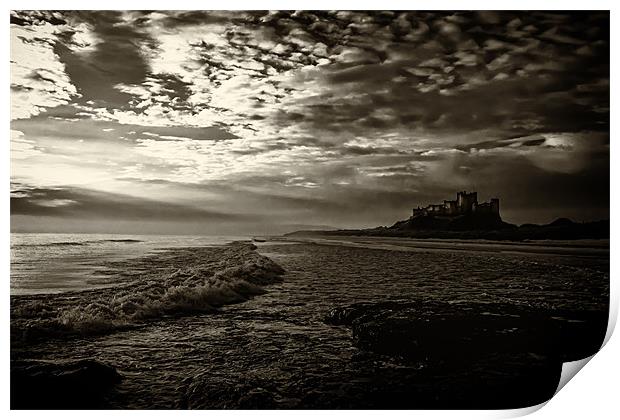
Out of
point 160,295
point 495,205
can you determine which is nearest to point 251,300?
point 160,295

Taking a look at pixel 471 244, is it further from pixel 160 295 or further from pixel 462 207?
pixel 160 295

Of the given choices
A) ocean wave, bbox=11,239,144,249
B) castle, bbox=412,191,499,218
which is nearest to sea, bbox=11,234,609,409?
ocean wave, bbox=11,239,144,249

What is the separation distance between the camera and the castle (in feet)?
7.72

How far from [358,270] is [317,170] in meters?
0.48

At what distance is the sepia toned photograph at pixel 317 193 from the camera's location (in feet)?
7.34

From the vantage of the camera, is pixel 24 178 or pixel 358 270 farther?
pixel 358 270

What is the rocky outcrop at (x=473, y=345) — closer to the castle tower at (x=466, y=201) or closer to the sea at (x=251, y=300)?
the sea at (x=251, y=300)

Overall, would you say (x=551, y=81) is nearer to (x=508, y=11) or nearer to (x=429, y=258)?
(x=508, y=11)

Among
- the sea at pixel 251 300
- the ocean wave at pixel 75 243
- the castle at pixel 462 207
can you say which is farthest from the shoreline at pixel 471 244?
the ocean wave at pixel 75 243

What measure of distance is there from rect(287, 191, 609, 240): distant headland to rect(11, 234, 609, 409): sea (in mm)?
44

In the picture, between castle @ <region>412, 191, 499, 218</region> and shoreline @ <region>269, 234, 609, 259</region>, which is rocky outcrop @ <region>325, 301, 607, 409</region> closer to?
shoreline @ <region>269, 234, 609, 259</region>

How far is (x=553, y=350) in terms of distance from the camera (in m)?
2.30

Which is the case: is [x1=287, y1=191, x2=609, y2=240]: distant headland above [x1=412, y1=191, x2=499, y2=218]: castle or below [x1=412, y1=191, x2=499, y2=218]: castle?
below
